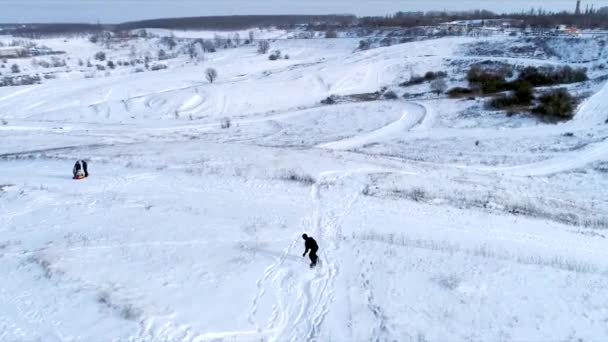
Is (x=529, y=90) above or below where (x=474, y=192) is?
above

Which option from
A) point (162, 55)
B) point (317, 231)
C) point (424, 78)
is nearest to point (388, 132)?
point (317, 231)

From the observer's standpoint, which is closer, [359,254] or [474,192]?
[359,254]

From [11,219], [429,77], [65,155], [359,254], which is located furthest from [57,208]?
[429,77]

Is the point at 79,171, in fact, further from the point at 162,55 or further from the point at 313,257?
the point at 162,55

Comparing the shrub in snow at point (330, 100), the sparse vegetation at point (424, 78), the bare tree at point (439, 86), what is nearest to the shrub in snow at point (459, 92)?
the bare tree at point (439, 86)

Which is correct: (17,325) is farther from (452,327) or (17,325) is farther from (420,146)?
(420,146)

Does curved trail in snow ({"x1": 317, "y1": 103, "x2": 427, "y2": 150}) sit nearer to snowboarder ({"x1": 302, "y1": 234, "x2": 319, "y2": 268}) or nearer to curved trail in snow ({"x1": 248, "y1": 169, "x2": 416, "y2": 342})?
curved trail in snow ({"x1": 248, "y1": 169, "x2": 416, "y2": 342})
